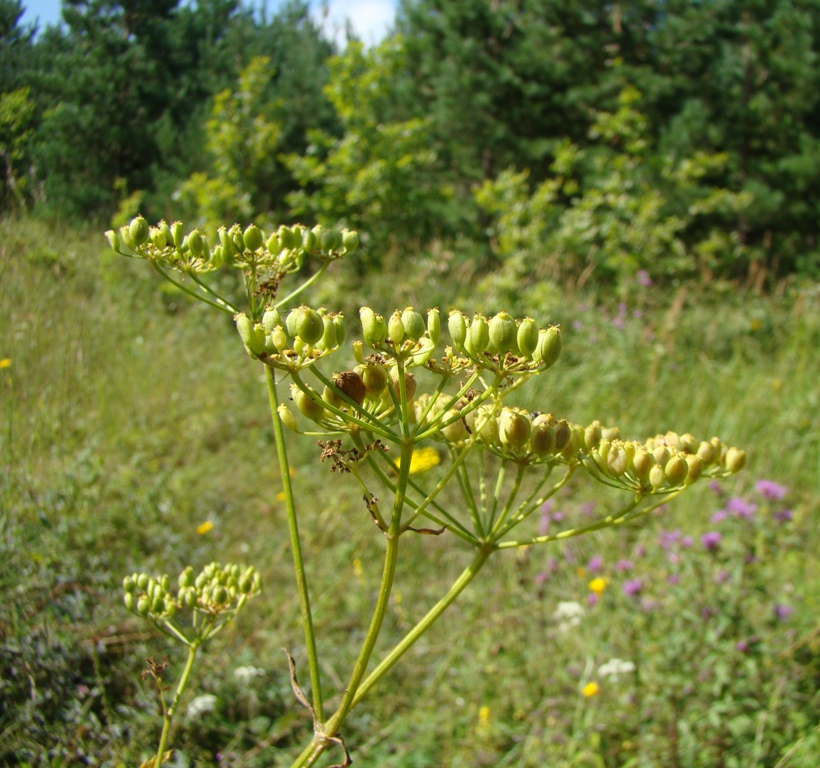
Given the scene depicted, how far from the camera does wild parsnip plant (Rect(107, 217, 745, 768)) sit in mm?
740

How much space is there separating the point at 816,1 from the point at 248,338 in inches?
603

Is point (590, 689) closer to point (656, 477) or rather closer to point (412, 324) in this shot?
point (656, 477)

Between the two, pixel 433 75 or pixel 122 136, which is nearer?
pixel 122 136

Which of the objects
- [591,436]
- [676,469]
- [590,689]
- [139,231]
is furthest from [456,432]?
[590,689]

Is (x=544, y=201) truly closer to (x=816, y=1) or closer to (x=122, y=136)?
(x=122, y=136)

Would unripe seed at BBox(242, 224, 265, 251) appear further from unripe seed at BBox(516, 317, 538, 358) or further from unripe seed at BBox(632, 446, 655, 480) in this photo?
unripe seed at BBox(632, 446, 655, 480)

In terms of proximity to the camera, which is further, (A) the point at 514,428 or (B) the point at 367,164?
(B) the point at 367,164

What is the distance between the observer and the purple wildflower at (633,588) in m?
2.81

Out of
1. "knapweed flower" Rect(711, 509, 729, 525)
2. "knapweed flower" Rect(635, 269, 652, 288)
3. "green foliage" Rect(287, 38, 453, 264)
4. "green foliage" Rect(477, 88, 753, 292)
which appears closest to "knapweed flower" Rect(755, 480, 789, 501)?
"knapweed flower" Rect(711, 509, 729, 525)

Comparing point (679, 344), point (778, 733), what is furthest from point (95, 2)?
point (679, 344)

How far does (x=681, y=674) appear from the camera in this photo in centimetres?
249

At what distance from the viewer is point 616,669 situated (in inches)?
98.3

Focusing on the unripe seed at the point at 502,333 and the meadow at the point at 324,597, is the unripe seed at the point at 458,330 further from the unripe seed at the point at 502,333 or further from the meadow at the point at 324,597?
the meadow at the point at 324,597

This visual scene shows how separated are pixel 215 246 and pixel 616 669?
2.14 meters
